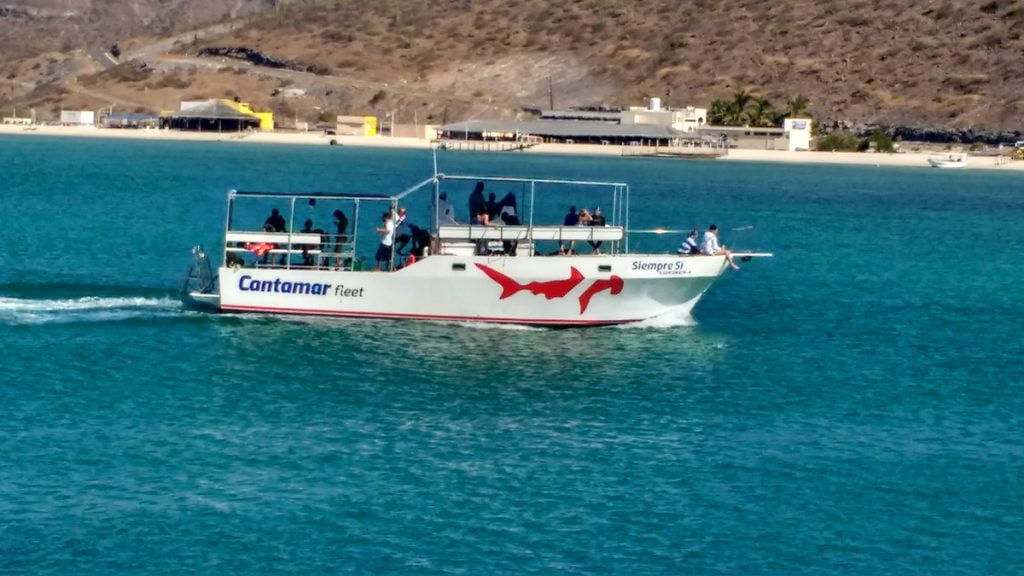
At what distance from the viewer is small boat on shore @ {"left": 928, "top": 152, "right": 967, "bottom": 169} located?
6161 inches

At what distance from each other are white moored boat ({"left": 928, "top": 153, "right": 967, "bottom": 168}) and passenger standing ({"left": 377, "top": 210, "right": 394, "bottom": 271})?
123 m

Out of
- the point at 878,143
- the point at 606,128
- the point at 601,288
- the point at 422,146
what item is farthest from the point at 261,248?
the point at 422,146

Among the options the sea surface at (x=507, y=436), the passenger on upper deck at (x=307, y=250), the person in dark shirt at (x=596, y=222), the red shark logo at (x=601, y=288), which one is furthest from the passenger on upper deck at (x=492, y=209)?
the passenger on upper deck at (x=307, y=250)

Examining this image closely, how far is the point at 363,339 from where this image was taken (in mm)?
39625

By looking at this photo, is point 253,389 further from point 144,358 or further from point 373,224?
point 373,224

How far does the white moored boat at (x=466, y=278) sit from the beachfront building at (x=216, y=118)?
5922 inches

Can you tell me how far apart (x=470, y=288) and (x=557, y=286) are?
2117mm

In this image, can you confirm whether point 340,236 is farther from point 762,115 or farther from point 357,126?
point 357,126

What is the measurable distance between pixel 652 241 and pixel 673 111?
111m

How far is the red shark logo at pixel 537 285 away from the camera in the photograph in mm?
40594

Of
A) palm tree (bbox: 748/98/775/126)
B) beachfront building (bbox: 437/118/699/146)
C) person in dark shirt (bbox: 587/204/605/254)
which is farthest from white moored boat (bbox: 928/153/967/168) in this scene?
person in dark shirt (bbox: 587/204/605/254)

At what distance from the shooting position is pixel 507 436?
3112 cm

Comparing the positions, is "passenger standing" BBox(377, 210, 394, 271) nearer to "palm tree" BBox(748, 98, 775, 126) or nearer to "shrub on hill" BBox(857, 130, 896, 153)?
"shrub on hill" BBox(857, 130, 896, 153)

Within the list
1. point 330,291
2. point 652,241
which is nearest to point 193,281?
point 330,291
